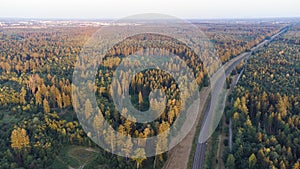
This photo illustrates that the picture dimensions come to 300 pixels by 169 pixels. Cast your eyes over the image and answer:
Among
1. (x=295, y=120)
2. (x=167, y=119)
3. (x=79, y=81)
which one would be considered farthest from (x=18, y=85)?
(x=295, y=120)

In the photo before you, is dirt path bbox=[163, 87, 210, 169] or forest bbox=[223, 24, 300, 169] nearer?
forest bbox=[223, 24, 300, 169]

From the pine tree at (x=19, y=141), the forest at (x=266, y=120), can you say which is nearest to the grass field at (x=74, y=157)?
the pine tree at (x=19, y=141)

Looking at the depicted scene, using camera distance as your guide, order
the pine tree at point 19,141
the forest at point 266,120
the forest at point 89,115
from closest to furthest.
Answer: the forest at point 266,120 → the forest at point 89,115 → the pine tree at point 19,141

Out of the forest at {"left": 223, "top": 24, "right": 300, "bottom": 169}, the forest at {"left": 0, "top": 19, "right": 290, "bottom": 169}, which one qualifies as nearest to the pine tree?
the forest at {"left": 0, "top": 19, "right": 290, "bottom": 169}

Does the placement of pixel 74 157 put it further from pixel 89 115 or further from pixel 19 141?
pixel 89 115

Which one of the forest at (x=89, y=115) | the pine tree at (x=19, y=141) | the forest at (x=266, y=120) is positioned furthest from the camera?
the pine tree at (x=19, y=141)

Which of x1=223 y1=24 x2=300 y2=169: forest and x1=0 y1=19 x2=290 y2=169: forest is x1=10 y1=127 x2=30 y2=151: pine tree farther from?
x1=223 y1=24 x2=300 y2=169: forest

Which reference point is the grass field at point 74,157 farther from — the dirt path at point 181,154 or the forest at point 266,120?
the forest at point 266,120

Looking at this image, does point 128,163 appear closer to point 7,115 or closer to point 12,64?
point 7,115

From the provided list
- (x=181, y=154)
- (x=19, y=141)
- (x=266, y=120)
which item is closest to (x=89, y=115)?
(x=19, y=141)

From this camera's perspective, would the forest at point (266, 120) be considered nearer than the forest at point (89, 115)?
Yes

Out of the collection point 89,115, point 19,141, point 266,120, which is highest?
point 89,115
